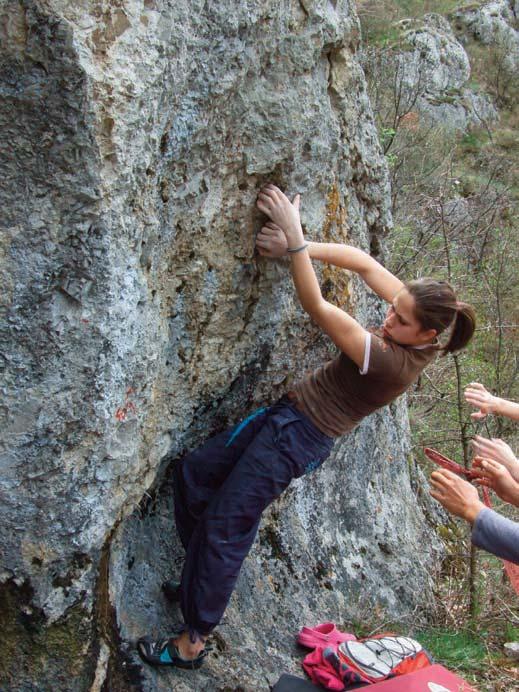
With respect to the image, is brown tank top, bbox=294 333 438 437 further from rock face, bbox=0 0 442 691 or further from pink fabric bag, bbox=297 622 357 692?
pink fabric bag, bbox=297 622 357 692

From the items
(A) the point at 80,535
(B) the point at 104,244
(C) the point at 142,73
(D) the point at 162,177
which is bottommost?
(A) the point at 80,535

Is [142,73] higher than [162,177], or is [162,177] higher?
[142,73]

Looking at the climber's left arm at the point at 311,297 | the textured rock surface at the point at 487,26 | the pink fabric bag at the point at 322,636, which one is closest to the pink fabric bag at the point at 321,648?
the pink fabric bag at the point at 322,636

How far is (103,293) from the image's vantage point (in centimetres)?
221

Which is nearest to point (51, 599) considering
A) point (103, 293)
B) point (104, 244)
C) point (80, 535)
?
→ point (80, 535)

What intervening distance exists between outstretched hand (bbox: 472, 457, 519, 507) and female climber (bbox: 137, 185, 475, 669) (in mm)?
493

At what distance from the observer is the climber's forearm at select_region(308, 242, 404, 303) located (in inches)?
123

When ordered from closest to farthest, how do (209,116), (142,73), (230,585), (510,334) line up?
(142,73)
(209,116)
(230,585)
(510,334)

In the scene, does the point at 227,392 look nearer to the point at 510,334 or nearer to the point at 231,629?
the point at 231,629

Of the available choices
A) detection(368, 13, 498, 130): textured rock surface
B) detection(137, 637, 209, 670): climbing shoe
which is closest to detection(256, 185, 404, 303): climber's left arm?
detection(137, 637, 209, 670): climbing shoe

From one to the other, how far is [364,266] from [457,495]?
1.21 meters

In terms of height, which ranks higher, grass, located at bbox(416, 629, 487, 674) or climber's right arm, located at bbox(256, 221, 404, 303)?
climber's right arm, located at bbox(256, 221, 404, 303)

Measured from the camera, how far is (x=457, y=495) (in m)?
2.40

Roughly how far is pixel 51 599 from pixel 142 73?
177cm
